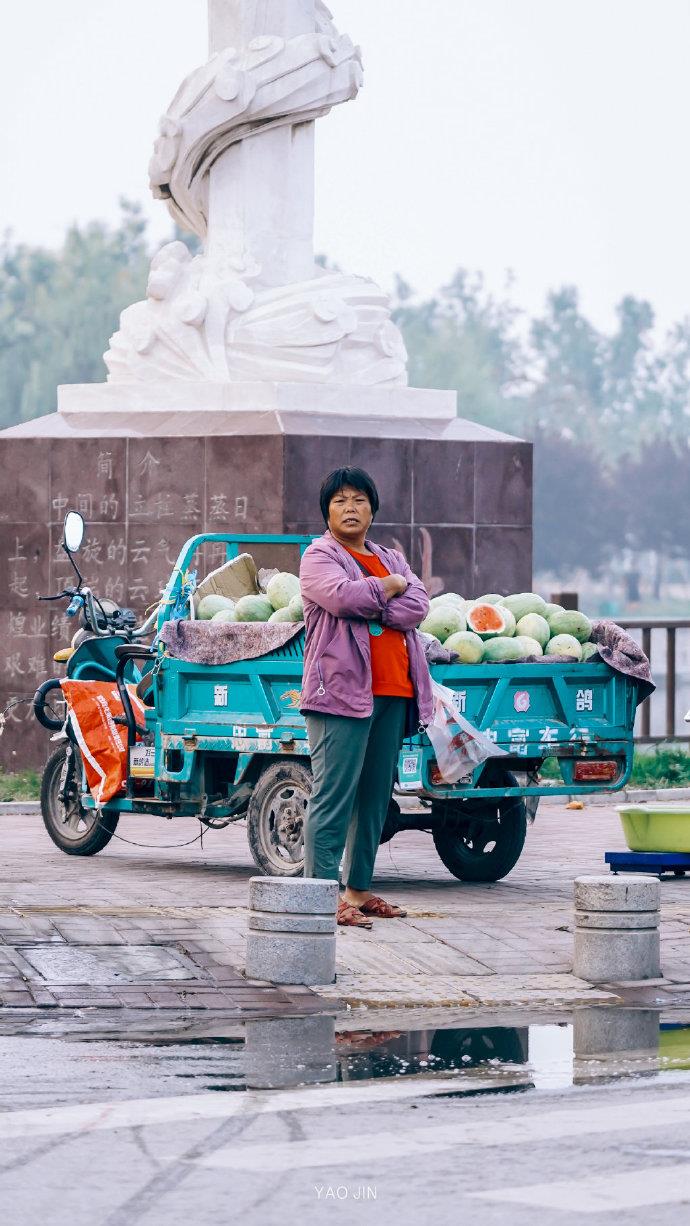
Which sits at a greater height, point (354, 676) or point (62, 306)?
point (62, 306)

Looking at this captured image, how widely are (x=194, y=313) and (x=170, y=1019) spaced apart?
1116cm

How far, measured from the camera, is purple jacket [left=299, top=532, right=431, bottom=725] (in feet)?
31.6

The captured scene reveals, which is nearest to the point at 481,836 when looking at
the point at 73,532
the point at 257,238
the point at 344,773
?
the point at 73,532

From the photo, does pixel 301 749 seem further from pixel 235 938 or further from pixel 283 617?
pixel 235 938

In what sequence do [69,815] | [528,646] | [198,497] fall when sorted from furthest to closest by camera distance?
[198,497] < [69,815] < [528,646]

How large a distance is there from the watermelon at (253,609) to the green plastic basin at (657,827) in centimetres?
198

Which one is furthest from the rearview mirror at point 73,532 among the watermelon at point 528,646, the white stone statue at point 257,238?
the white stone statue at point 257,238

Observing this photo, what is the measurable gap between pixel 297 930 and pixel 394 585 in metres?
1.60

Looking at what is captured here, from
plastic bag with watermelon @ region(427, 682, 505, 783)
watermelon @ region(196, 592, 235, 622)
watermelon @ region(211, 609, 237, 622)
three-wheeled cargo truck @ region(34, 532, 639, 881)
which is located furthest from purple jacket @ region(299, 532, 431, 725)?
watermelon @ region(196, 592, 235, 622)

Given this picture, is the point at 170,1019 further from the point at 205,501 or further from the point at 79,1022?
the point at 205,501

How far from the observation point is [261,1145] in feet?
20.1

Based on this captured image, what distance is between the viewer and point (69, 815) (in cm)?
1330

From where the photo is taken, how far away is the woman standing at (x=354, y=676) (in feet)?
31.7

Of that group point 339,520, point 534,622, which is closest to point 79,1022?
point 339,520
